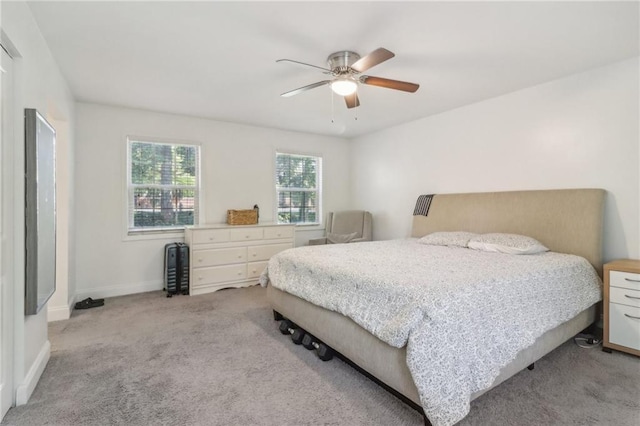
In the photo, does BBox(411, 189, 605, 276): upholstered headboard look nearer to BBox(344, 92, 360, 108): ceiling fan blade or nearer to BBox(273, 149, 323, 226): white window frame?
BBox(344, 92, 360, 108): ceiling fan blade

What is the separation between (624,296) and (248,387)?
2.89 m

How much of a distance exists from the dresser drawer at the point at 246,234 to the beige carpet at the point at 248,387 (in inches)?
62.8

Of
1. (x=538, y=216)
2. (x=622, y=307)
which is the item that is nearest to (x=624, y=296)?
(x=622, y=307)

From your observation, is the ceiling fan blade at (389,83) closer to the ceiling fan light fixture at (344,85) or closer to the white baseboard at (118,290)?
the ceiling fan light fixture at (344,85)

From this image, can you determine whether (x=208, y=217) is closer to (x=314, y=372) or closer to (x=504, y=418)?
(x=314, y=372)

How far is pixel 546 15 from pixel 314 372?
2888 mm

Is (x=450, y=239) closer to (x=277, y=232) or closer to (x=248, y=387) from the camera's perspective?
(x=277, y=232)

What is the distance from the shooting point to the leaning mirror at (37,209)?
1902mm

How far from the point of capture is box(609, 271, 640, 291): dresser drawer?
2.38 metres

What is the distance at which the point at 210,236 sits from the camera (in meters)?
4.19

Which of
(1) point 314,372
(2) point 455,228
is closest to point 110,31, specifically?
(1) point 314,372

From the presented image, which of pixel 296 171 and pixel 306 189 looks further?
pixel 306 189

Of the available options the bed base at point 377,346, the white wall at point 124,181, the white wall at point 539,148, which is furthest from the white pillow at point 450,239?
the white wall at point 124,181

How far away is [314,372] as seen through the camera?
7.30 feet
